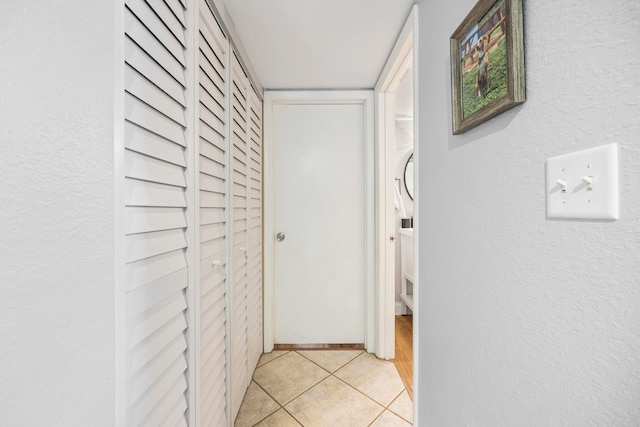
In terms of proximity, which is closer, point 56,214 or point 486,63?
point 56,214

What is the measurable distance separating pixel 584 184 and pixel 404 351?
2.09 m

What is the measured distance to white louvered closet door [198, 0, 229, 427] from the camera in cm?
104

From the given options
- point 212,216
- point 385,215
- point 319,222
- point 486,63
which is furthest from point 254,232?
point 486,63

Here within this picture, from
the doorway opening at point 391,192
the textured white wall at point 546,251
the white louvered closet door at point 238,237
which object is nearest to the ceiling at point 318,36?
the doorway opening at point 391,192

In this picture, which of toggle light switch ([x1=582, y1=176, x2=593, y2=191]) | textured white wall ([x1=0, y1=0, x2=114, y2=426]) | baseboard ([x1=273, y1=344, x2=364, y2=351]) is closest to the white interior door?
baseboard ([x1=273, y1=344, x2=364, y2=351])

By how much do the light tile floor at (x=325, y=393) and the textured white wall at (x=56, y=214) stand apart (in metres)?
1.20

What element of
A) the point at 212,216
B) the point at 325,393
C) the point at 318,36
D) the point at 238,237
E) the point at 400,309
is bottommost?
the point at 325,393

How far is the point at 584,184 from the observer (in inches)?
17.7

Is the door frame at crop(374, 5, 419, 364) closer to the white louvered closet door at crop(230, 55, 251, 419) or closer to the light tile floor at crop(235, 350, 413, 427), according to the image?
the light tile floor at crop(235, 350, 413, 427)

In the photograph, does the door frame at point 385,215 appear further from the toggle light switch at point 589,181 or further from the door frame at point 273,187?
the toggle light switch at point 589,181

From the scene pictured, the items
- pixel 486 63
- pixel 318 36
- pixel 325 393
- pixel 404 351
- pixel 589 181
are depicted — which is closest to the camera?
pixel 589 181

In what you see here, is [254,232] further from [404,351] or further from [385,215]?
[404,351]

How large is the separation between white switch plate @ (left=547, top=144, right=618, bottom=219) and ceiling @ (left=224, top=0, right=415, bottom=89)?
3.88 ft

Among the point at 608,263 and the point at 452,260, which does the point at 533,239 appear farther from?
the point at 452,260
